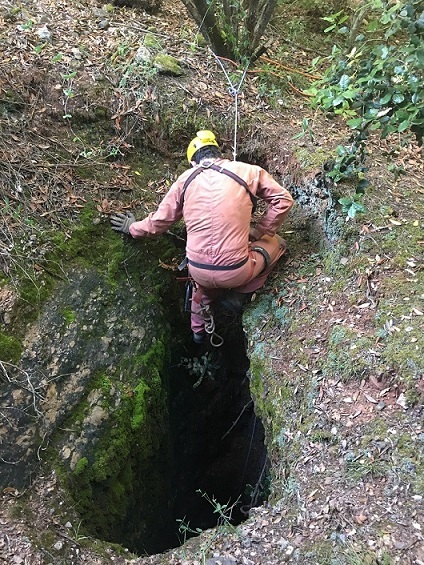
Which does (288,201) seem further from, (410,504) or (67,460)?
(67,460)

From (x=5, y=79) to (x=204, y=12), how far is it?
2537 mm

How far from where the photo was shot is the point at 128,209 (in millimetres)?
5082

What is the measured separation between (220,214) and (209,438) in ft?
11.7

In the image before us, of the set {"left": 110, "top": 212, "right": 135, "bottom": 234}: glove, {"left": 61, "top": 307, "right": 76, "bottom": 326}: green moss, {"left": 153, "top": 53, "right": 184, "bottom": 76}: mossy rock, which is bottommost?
{"left": 61, "top": 307, "right": 76, "bottom": 326}: green moss

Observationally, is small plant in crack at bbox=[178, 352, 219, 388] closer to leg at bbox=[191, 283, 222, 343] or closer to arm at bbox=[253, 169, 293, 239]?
leg at bbox=[191, 283, 222, 343]

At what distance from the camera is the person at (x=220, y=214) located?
4.14 meters

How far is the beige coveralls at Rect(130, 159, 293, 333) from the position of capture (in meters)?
4.13

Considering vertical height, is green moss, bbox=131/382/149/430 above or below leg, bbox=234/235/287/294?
below

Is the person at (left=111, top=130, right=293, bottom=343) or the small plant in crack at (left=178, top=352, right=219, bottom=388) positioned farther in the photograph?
the small plant in crack at (left=178, top=352, right=219, bottom=388)

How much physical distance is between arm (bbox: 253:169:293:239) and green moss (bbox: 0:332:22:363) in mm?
2476

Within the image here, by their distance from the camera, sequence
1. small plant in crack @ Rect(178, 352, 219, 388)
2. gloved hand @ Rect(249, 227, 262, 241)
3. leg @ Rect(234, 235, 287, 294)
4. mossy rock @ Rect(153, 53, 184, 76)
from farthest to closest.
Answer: mossy rock @ Rect(153, 53, 184, 76) < small plant in crack @ Rect(178, 352, 219, 388) < gloved hand @ Rect(249, 227, 262, 241) < leg @ Rect(234, 235, 287, 294)

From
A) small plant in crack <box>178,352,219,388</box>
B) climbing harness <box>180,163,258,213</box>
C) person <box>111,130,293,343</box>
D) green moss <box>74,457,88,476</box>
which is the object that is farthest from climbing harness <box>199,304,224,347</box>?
green moss <box>74,457,88,476</box>

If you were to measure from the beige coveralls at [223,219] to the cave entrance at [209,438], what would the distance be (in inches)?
53.5

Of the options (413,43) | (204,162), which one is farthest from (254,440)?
(413,43)
